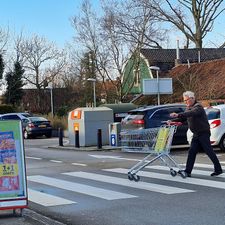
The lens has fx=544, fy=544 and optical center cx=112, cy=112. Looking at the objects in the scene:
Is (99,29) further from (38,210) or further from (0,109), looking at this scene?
(38,210)

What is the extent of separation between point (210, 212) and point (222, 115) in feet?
32.0

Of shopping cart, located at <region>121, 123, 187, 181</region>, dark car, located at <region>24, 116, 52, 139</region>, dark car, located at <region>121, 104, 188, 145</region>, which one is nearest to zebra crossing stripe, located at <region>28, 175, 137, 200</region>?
shopping cart, located at <region>121, 123, 187, 181</region>

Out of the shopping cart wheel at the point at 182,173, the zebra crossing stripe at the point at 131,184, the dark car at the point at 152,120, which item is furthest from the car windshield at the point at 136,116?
the shopping cart wheel at the point at 182,173

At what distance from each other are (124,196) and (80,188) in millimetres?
1426

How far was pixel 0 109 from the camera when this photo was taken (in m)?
54.5

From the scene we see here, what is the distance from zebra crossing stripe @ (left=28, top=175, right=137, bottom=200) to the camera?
9.57m

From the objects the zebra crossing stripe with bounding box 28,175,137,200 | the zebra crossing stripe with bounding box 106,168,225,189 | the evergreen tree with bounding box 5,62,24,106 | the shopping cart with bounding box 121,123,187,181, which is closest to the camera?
the zebra crossing stripe with bounding box 28,175,137,200

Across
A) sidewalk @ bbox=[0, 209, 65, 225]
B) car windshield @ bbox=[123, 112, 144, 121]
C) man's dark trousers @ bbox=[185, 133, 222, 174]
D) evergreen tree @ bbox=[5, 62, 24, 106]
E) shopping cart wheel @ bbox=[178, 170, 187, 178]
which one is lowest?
sidewalk @ bbox=[0, 209, 65, 225]

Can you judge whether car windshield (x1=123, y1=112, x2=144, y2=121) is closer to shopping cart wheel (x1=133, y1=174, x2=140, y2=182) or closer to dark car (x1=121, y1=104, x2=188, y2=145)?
dark car (x1=121, y1=104, x2=188, y2=145)

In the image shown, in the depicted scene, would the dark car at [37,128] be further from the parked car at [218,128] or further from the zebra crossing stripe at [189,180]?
the zebra crossing stripe at [189,180]

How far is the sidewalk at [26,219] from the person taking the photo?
753 cm

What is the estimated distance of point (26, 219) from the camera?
780cm

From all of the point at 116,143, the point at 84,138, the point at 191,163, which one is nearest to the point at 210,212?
the point at 191,163

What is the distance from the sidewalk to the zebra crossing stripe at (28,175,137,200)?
5.65ft
